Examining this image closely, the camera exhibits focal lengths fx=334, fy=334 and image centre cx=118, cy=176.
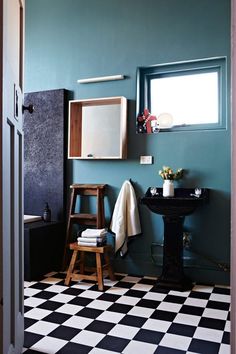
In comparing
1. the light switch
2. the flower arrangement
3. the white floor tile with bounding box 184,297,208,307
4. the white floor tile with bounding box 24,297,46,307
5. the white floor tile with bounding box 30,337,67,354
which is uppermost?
the light switch

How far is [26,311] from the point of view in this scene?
8.51 ft

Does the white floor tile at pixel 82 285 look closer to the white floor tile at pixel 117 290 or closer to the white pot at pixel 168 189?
the white floor tile at pixel 117 290

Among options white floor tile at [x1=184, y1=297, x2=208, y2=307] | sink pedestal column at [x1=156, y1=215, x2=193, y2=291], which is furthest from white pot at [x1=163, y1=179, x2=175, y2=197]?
white floor tile at [x1=184, y1=297, x2=208, y2=307]

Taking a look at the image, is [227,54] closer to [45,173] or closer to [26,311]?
[45,173]

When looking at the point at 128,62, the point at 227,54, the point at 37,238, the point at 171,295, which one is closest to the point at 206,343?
the point at 171,295

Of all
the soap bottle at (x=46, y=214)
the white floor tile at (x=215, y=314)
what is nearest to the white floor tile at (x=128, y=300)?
the white floor tile at (x=215, y=314)

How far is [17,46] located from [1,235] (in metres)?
1.06

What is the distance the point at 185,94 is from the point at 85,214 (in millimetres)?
1726

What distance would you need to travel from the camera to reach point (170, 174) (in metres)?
3.30

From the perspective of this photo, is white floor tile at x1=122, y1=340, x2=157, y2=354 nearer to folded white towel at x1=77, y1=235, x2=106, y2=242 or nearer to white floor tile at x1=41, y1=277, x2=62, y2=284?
folded white towel at x1=77, y1=235, x2=106, y2=242

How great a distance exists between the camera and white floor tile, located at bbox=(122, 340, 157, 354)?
200 centimetres

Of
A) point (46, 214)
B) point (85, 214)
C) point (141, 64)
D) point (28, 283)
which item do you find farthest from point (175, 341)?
point (141, 64)

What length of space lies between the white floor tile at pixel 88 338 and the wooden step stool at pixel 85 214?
1445 millimetres

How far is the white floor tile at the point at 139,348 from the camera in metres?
2.00
